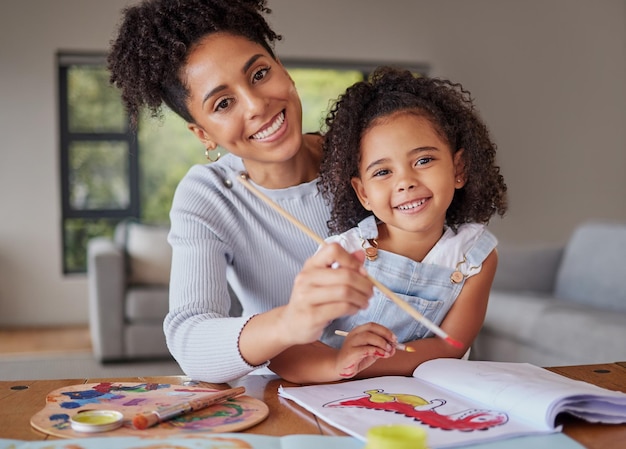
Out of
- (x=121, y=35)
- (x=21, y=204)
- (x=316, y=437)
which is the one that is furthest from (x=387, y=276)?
(x=21, y=204)

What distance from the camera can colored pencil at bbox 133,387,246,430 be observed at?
1.00 meters

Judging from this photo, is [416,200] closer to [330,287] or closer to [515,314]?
[330,287]

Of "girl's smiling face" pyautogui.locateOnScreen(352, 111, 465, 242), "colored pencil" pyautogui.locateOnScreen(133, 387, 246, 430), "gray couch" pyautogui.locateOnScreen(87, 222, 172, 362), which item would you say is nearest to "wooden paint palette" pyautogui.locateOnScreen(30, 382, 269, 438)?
"colored pencil" pyautogui.locateOnScreen(133, 387, 246, 430)

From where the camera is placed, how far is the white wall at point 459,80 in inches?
257

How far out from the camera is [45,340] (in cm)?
595

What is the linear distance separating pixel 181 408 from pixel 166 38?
711 mm

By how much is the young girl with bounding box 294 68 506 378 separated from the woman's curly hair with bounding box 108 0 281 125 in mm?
252

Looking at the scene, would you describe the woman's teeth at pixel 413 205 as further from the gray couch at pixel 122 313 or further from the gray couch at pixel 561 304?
the gray couch at pixel 122 313

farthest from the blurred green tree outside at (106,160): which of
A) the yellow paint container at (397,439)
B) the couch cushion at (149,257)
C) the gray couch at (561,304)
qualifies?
the yellow paint container at (397,439)

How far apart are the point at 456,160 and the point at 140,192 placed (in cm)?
571

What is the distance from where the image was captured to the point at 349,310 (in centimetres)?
102

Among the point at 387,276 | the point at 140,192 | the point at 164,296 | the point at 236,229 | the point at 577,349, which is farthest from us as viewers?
the point at 140,192

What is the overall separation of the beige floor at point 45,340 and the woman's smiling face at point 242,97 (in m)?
4.38

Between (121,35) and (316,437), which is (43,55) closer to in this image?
(121,35)
